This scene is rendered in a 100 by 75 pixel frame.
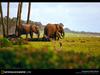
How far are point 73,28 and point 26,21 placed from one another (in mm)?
713

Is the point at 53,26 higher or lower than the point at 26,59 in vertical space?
higher

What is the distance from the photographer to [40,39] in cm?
492

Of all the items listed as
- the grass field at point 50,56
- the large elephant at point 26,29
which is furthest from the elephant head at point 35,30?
the grass field at point 50,56

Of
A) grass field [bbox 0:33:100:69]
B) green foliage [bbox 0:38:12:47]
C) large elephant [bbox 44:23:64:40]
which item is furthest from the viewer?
large elephant [bbox 44:23:64:40]

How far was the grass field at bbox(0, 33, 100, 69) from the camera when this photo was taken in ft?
15.2

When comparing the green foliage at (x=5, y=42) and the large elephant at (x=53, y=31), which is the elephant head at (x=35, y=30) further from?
the green foliage at (x=5, y=42)

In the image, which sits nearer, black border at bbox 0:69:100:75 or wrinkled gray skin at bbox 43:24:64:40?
black border at bbox 0:69:100:75

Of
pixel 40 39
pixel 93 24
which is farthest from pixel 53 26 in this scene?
pixel 93 24

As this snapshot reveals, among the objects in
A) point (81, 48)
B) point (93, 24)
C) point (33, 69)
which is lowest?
point (33, 69)

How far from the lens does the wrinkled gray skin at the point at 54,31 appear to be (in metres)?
4.89

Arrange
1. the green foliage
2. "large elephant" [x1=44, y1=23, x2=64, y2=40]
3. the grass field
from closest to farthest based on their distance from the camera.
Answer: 1. the grass field
2. the green foliage
3. "large elephant" [x1=44, y1=23, x2=64, y2=40]

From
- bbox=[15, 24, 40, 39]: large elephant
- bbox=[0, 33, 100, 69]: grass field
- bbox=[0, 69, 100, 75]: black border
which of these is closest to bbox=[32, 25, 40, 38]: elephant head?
bbox=[15, 24, 40, 39]: large elephant

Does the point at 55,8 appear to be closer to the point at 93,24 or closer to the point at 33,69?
the point at 93,24

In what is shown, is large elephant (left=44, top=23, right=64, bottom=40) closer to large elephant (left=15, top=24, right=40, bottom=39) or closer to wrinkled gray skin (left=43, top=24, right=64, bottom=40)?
wrinkled gray skin (left=43, top=24, right=64, bottom=40)
